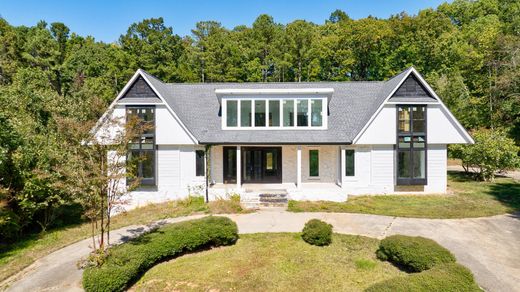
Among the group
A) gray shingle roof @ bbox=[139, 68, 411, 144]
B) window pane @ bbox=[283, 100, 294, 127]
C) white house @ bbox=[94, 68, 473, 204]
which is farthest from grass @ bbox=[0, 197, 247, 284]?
window pane @ bbox=[283, 100, 294, 127]

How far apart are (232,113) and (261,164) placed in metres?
4.44

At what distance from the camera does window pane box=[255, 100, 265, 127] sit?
19250 millimetres

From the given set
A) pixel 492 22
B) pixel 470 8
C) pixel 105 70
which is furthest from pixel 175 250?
pixel 470 8

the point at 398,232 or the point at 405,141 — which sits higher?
the point at 405,141

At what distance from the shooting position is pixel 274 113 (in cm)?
1941

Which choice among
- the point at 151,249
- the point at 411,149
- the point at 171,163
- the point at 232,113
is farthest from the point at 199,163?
the point at 411,149

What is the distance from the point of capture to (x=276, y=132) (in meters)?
19.1

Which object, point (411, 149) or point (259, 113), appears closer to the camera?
point (411, 149)

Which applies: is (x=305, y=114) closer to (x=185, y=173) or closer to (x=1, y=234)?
(x=185, y=173)

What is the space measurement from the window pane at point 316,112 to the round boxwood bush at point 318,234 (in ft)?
31.6

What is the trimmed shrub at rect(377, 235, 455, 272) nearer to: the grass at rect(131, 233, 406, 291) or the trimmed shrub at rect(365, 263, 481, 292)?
the grass at rect(131, 233, 406, 291)

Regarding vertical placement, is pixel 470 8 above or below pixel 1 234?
above

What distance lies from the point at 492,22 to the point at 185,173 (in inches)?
2467

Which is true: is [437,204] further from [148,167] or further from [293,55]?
[293,55]
